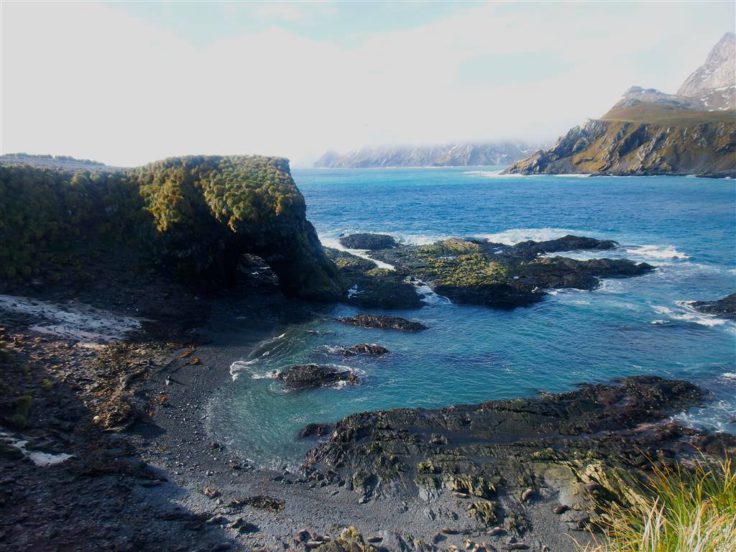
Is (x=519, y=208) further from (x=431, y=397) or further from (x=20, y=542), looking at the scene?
(x=20, y=542)

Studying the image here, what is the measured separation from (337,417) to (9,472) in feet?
43.0

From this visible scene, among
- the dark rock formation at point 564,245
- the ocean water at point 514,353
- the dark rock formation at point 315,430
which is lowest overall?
the dark rock formation at point 315,430

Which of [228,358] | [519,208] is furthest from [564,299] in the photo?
[519,208]

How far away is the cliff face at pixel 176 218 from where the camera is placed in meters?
33.7

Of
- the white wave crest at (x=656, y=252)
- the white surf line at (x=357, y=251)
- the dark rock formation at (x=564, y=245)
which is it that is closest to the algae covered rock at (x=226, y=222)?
the white surf line at (x=357, y=251)

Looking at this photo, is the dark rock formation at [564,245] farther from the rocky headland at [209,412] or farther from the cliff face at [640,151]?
the cliff face at [640,151]

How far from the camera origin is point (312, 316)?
3569 cm

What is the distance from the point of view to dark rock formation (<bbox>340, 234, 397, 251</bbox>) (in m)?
58.8

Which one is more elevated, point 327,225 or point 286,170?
point 286,170

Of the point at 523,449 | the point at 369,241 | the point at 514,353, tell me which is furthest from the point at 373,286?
the point at 523,449

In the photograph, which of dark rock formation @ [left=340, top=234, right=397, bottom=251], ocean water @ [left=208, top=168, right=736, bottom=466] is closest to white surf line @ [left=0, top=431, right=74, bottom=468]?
ocean water @ [left=208, top=168, right=736, bottom=466]

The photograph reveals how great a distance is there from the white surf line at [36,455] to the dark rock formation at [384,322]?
2008 centimetres

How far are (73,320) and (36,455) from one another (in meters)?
13.2

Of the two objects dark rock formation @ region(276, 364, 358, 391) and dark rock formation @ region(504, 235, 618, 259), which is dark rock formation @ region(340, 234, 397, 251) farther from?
dark rock formation @ region(276, 364, 358, 391)
